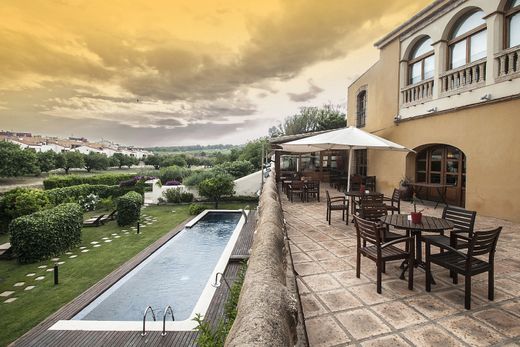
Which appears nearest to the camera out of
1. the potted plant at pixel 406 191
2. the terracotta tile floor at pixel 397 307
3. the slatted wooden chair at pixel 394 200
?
the terracotta tile floor at pixel 397 307

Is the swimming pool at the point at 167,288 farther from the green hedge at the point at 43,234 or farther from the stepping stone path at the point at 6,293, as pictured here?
the green hedge at the point at 43,234

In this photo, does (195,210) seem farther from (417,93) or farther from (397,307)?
(397,307)

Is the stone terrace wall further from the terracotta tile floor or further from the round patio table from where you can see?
the round patio table

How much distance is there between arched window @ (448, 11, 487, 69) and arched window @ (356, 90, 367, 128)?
5.27 metres

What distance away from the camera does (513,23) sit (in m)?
6.96

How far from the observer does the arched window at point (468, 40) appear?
25.5 ft

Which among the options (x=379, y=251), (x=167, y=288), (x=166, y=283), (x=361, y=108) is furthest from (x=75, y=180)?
(x=379, y=251)

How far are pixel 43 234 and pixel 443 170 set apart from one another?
1464 centimetres

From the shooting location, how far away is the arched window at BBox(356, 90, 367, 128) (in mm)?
14093

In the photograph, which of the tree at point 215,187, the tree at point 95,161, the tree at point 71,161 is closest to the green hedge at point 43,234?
the tree at point 215,187

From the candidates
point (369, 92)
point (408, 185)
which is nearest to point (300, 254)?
point (408, 185)

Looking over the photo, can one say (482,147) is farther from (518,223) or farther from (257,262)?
(257,262)

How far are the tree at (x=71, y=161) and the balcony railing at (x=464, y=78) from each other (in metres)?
66.0

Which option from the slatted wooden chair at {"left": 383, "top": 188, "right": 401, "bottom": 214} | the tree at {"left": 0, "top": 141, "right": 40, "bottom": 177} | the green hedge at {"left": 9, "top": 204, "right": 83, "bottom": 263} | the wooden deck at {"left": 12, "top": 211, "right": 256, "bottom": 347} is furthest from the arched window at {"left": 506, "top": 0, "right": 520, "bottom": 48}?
the tree at {"left": 0, "top": 141, "right": 40, "bottom": 177}
